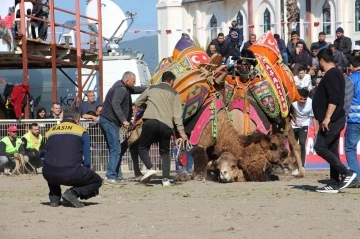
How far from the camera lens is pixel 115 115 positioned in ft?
53.0

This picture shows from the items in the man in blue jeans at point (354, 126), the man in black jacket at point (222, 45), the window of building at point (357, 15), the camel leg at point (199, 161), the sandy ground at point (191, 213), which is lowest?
the sandy ground at point (191, 213)

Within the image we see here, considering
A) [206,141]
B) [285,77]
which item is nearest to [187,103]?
[206,141]

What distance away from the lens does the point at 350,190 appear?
13984 mm

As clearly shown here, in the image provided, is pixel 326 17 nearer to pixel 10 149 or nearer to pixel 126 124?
pixel 10 149

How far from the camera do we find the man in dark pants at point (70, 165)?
12336 millimetres

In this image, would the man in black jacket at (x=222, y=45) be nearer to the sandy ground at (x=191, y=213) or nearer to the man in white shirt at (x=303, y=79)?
the man in white shirt at (x=303, y=79)

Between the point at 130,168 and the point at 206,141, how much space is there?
3.44 meters

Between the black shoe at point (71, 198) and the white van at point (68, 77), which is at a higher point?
the white van at point (68, 77)

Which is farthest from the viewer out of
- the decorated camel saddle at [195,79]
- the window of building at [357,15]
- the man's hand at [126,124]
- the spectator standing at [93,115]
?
the window of building at [357,15]

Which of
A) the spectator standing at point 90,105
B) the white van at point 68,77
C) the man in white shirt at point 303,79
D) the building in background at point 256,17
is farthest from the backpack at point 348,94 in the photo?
the building in background at point 256,17

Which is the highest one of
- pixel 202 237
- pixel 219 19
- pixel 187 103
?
pixel 219 19

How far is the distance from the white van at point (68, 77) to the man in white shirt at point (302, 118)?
26.1 feet

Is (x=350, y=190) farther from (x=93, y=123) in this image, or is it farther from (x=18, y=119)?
(x=18, y=119)

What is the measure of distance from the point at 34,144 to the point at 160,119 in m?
5.73
